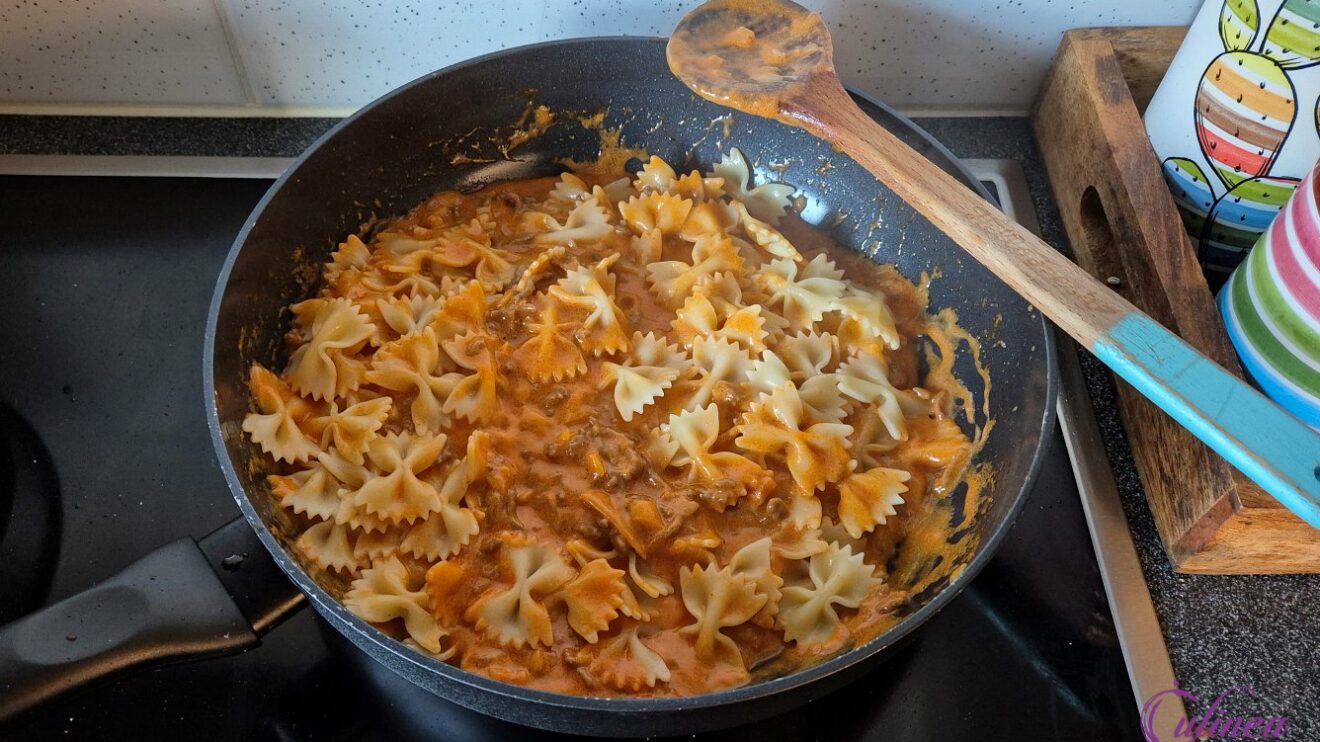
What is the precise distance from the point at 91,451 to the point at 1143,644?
182 cm

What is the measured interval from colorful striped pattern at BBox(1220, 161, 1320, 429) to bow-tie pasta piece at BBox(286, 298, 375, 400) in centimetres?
145

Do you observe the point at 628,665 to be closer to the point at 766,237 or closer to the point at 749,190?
the point at 766,237

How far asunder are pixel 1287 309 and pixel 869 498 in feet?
2.23

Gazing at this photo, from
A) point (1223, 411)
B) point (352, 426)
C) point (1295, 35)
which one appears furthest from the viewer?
point (352, 426)

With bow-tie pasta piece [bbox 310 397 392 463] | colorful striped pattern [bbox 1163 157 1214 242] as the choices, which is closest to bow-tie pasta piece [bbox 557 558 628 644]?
bow-tie pasta piece [bbox 310 397 392 463]

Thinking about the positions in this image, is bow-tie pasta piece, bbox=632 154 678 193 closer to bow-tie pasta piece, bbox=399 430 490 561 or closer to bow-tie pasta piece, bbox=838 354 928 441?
bow-tie pasta piece, bbox=838 354 928 441

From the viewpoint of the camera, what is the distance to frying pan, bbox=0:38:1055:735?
1.24 meters

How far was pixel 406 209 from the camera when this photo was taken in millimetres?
2029

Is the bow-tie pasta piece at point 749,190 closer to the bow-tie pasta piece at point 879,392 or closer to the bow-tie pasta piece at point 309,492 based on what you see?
the bow-tie pasta piece at point 879,392

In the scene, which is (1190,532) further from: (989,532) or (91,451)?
(91,451)

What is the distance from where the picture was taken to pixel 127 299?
195 cm

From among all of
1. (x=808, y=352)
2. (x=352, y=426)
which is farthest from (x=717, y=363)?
(x=352, y=426)

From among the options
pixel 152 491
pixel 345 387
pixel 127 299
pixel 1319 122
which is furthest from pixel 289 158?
pixel 1319 122

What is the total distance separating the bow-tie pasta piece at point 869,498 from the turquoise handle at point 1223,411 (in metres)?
0.44
